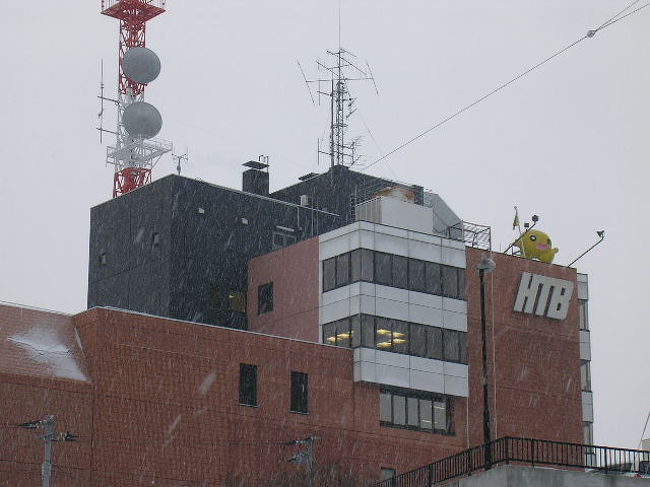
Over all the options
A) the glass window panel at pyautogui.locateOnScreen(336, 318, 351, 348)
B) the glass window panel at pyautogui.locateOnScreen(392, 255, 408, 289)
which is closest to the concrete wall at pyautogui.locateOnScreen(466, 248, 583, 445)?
the glass window panel at pyautogui.locateOnScreen(392, 255, 408, 289)

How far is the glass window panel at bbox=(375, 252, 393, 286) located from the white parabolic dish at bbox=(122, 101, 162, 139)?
33.5m

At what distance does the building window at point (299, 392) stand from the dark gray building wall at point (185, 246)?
10.5 meters

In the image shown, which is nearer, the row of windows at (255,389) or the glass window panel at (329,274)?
the row of windows at (255,389)

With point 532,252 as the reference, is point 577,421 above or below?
below

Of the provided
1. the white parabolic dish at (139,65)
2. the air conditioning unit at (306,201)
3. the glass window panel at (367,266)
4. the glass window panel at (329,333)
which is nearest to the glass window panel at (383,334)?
the glass window panel at (367,266)

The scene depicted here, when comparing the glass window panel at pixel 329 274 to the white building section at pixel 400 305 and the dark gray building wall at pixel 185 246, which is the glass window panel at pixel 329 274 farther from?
the dark gray building wall at pixel 185 246

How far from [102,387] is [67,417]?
89.6 inches

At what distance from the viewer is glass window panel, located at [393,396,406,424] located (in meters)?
72.1

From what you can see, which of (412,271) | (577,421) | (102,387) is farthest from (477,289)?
(102,387)

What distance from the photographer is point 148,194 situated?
8131 centimetres

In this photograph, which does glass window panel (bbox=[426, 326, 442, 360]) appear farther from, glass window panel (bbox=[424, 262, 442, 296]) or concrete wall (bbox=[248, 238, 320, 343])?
concrete wall (bbox=[248, 238, 320, 343])

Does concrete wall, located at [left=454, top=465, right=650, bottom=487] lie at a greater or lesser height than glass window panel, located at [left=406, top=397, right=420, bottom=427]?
lesser

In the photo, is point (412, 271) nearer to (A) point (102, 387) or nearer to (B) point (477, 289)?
(B) point (477, 289)

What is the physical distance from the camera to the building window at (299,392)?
6869cm
